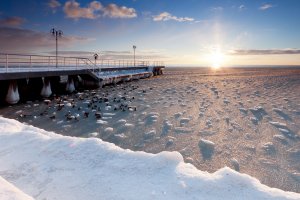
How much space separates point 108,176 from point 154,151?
10.5 feet

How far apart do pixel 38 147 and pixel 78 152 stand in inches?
31.6

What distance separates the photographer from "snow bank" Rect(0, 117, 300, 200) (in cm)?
312

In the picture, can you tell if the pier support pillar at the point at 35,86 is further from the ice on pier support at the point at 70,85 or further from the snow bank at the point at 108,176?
the snow bank at the point at 108,176

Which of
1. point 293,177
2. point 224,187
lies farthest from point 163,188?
point 293,177

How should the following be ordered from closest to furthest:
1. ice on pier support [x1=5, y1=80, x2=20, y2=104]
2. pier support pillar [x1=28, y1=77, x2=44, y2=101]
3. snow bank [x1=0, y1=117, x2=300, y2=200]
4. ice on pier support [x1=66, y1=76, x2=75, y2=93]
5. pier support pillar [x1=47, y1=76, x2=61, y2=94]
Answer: snow bank [x1=0, y1=117, x2=300, y2=200], ice on pier support [x1=5, y1=80, x2=20, y2=104], pier support pillar [x1=28, y1=77, x2=44, y2=101], ice on pier support [x1=66, y1=76, x2=75, y2=93], pier support pillar [x1=47, y1=76, x2=61, y2=94]

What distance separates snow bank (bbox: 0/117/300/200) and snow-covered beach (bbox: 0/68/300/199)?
1cm

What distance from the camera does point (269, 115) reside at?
10906 mm

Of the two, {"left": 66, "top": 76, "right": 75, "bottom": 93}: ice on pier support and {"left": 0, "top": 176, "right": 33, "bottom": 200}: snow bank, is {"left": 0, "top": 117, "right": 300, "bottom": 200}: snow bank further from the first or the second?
{"left": 66, "top": 76, "right": 75, "bottom": 93}: ice on pier support

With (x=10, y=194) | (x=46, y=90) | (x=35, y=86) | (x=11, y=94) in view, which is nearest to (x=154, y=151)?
(x=10, y=194)

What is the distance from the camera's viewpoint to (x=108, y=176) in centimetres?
357

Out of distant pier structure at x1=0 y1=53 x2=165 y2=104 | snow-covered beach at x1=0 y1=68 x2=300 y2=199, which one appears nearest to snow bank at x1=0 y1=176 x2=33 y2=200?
snow-covered beach at x1=0 y1=68 x2=300 y2=199

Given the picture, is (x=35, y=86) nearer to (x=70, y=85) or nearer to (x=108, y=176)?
(x=70, y=85)

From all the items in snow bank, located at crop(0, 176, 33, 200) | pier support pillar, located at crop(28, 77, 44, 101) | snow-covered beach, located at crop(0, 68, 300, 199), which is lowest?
snow-covered beach, located at crop(0, 68, 300, 199)

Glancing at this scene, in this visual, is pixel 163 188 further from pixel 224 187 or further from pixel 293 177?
pixel 293 177
